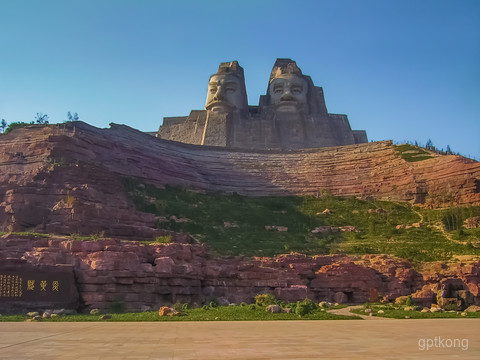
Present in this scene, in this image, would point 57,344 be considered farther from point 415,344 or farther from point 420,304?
point 420,304

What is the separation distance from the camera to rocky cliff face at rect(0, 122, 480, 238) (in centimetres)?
2741

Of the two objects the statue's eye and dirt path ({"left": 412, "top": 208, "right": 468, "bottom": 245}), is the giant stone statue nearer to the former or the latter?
the statue's eye

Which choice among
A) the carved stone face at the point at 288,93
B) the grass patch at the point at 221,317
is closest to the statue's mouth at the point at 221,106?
the carved stone face at the point at 288,93

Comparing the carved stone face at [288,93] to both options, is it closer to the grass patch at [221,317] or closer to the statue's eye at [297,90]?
the statue's eye at [297,90]

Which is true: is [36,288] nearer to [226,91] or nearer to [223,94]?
[223,94]

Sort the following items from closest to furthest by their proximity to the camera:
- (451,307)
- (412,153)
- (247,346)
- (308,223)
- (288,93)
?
1. (247,346)
2. (451,307)
3. (308,223)
4. (412,153)
5. (288,93)

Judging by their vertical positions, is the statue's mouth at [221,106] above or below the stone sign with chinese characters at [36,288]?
above

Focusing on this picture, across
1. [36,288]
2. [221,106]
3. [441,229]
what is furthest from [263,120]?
[36,288]

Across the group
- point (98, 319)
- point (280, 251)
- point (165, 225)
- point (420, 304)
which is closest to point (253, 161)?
point (165, 225)

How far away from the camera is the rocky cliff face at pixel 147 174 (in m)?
27.4

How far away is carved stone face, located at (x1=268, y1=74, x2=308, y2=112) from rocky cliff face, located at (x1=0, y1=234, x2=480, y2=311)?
141 feet

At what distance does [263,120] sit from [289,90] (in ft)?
18.5

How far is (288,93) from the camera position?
66438mm

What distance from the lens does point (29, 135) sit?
3616cm
